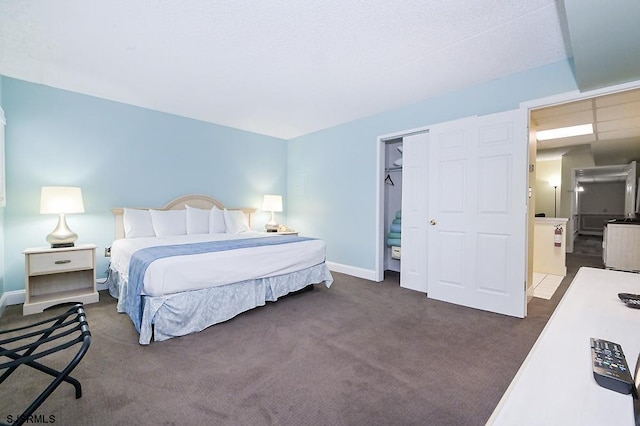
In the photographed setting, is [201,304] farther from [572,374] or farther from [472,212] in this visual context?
[472,212]

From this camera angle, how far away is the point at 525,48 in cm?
251

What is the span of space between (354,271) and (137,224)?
3.21 metres

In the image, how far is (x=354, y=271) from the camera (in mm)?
4531

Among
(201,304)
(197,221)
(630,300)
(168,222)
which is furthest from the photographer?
(197,221)

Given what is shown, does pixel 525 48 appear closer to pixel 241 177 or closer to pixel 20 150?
pixel 241 177

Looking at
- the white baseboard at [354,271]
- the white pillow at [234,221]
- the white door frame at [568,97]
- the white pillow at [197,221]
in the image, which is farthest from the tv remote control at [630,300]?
the white pillow at [197,221]

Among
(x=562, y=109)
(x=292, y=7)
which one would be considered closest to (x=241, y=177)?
(x=292, y=7)

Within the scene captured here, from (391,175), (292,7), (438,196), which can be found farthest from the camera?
(391,175)

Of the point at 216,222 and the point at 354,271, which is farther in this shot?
the point at 354,271

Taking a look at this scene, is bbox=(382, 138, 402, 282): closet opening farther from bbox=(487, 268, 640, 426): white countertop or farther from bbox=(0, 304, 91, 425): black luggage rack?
bbox=(0, 304, 91, 425): black luggage rack

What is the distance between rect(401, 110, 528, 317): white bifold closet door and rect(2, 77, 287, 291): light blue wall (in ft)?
10.8

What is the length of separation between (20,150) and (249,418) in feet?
12.8

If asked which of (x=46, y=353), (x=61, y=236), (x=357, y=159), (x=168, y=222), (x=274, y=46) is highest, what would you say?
(x=274, y=46)

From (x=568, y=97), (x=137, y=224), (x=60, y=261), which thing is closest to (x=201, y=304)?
(x=60, y=261)
